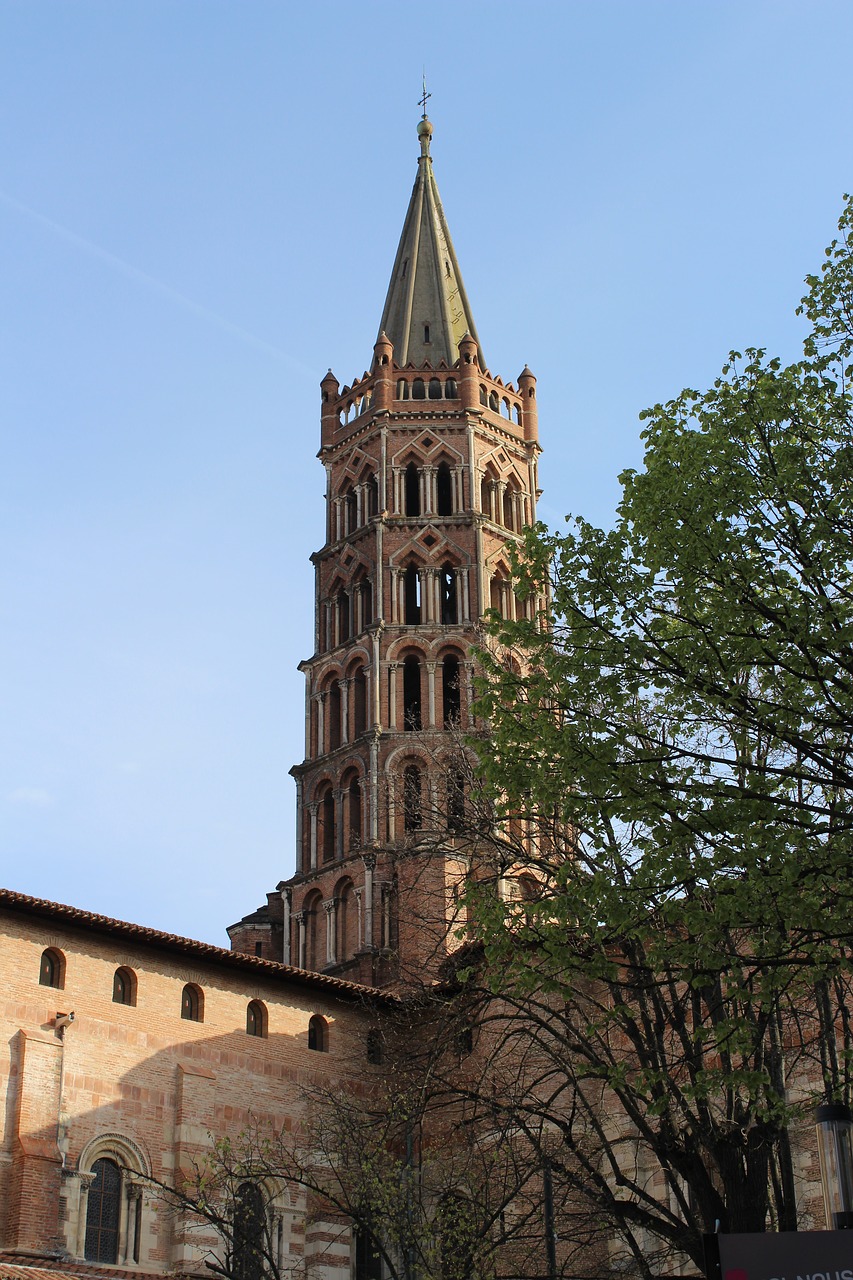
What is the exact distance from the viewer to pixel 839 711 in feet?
48.7

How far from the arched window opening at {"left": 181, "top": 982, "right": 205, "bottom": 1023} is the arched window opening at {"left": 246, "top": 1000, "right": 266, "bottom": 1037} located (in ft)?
4.46

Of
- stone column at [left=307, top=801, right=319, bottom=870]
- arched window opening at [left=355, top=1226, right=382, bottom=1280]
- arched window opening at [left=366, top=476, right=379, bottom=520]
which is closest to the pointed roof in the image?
arched window opening at [left=366, top=476, right=379, bottom=520]

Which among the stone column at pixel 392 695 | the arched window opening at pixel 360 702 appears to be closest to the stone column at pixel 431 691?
the stone column at pixel 392 695

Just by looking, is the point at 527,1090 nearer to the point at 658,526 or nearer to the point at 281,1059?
the point at 658,526

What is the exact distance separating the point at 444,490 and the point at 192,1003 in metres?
24.9

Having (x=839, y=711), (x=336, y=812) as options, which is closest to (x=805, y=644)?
(x=839, y=711)

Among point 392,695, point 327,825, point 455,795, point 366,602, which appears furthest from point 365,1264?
point 366,602

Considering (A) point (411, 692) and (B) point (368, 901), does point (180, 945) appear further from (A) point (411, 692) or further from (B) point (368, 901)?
(A) point (411, 692)

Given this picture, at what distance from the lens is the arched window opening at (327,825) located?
48.8 metres

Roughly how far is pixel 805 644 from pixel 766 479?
2.01 meters

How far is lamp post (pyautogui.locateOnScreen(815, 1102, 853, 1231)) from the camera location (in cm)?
1184

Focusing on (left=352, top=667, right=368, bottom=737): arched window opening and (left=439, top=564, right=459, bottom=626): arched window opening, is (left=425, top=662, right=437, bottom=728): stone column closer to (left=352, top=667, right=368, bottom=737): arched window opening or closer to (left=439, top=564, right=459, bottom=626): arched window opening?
(left=352, top=667, right=368, bottom=737): arched window opening

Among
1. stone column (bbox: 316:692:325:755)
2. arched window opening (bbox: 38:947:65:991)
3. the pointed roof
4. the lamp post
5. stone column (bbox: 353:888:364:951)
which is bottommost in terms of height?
the lamp post

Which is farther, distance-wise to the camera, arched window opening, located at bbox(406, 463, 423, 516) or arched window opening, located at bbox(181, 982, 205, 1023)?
arched window opening, located at bbox(406, 463, 423, 516)
